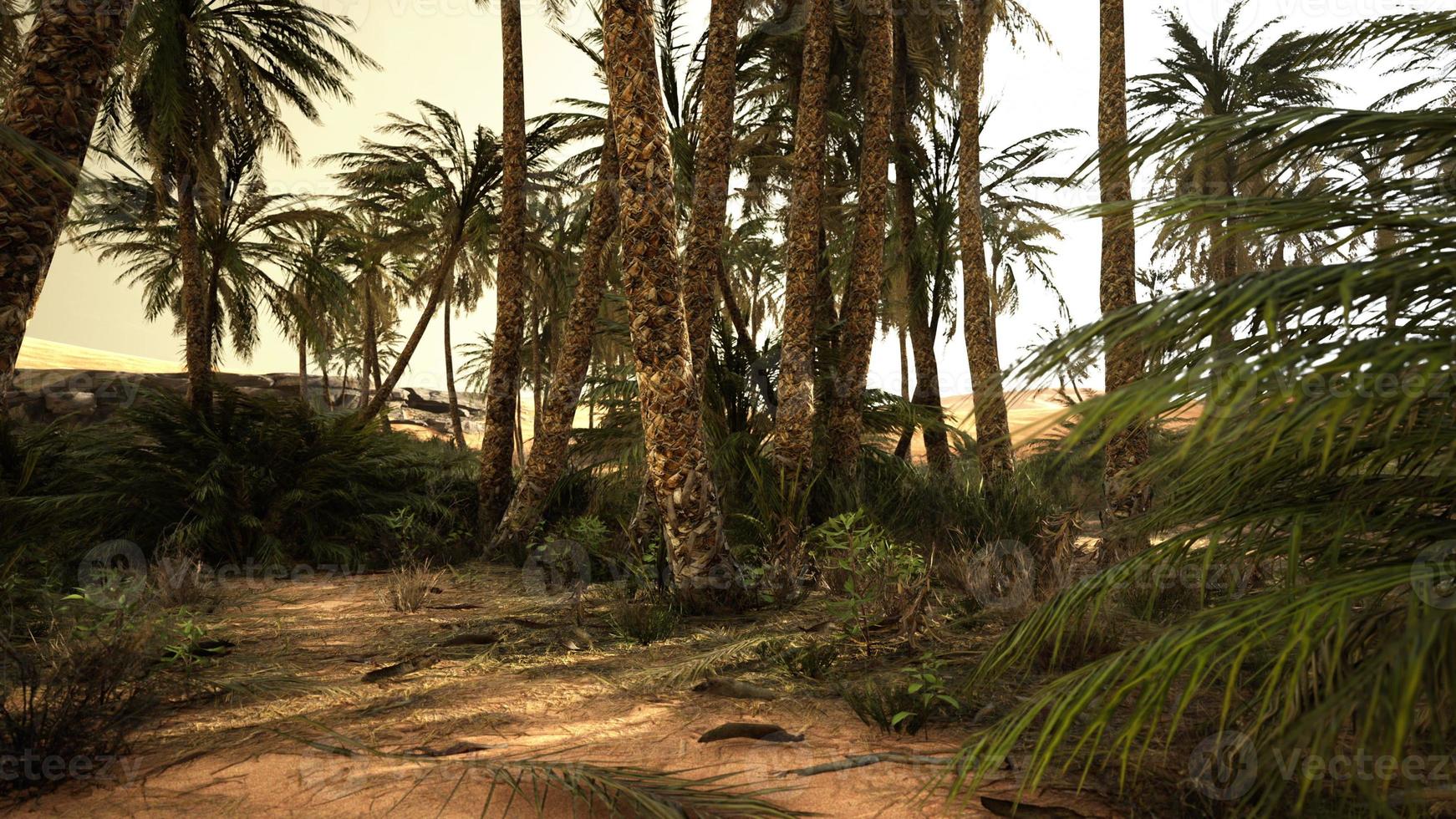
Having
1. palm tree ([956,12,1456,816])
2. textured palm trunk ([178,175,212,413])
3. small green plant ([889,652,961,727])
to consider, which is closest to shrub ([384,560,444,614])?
small green plant ([889,652,961,727])

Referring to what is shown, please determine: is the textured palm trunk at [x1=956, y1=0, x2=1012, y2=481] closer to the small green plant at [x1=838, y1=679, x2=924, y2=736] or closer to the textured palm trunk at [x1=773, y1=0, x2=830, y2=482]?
the textured palm trunk at [x1=773, y1=0, x2=830, y2=482]

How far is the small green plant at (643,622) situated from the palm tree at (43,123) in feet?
11.9

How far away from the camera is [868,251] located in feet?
26.7

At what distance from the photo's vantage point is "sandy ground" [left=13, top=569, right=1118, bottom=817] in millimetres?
2689

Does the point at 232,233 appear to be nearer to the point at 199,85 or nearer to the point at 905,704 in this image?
the point at 199,85

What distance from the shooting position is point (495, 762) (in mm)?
2885

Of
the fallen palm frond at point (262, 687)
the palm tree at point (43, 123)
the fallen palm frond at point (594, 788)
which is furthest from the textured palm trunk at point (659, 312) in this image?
the palm tree at point (43, 123)

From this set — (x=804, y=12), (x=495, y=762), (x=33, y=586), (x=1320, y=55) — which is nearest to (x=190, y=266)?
(x=33, y=586)

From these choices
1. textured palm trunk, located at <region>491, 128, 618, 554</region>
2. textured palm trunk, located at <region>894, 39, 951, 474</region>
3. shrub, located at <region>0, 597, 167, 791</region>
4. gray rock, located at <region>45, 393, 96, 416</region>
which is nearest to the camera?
shrub, located at <region>0, 597, 167, 791</region>

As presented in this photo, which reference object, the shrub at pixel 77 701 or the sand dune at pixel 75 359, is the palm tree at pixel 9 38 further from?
the sand dune at pixel 75 359

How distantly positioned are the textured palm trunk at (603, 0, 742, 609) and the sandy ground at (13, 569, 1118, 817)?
55 centimetres

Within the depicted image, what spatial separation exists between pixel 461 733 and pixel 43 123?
4017mm

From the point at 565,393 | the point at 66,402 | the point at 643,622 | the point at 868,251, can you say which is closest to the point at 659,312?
the point at 643,622

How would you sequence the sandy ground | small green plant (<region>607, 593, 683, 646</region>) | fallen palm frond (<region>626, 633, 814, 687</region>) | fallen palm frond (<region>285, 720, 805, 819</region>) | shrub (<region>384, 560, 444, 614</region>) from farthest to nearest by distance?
1. shrub (<region>384, 560, 444, 614</region>)
2. small green plant (<region>607, 593, 683, 646</region>)
3. fallen palm frond (<region>626, 633, 814, 687</region>)
4. the sandy ground
5. fallen palm frond (<region>285, 720, 805, 819</region>)
